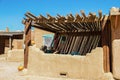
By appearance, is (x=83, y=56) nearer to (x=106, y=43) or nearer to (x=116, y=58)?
(x=106, y=43)

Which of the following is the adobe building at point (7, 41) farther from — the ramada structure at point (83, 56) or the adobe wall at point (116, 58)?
the adobe wall at point (116, 58)

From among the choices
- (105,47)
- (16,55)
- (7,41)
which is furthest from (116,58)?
(7,41)

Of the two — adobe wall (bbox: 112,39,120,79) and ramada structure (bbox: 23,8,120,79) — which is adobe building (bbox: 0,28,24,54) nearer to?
ramada structure (bbox: 23,8,120,79)

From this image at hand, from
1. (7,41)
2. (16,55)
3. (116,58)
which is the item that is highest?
(7,41)

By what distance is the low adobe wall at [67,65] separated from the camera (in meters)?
9.52

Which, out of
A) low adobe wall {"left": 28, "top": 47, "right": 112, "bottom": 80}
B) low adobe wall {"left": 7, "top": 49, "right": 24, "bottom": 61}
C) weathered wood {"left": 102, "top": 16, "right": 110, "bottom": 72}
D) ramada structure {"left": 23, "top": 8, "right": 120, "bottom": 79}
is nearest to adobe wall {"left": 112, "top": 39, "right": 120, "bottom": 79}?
ramada structure {"left": 23, "top": 8, "right": 120, "bottom": 79}

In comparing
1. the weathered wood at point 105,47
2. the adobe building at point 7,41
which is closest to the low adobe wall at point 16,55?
the adobe building at point 7,41

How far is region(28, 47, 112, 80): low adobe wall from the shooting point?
9.52m

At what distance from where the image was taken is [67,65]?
1011 centimetres

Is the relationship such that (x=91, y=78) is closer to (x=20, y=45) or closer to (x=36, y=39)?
(x=20, y=45)

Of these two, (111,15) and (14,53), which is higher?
(111,15)

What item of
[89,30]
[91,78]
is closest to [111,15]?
[91,78]

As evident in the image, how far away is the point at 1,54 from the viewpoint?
23.9 metres

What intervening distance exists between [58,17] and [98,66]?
10.5ft
